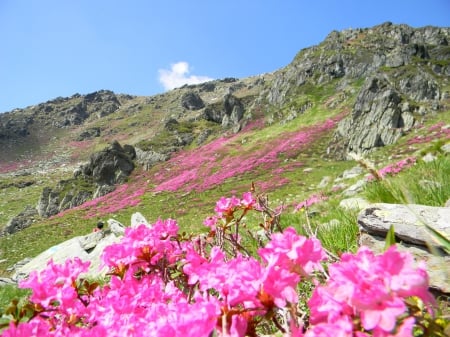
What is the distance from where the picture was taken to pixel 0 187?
6756cm

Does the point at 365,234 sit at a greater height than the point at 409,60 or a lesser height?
lesser

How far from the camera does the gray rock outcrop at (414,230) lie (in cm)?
240

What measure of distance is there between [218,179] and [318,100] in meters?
25.4

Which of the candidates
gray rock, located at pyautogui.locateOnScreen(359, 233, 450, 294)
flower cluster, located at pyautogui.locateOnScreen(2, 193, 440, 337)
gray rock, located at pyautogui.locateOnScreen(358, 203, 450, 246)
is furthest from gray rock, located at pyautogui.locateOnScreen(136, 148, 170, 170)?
flower cluster, located at pyautogui.locateOnScreen(2, 193, 440, 337)

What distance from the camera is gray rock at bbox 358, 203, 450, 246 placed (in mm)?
2587

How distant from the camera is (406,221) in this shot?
276cm

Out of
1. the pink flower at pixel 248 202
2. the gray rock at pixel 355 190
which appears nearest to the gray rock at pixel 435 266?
the pink flower at pixel 248 202

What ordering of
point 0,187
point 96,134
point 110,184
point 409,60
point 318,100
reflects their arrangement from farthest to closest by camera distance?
point 96,134, point 0,187, point 318,100, point 409,60, point 110,184

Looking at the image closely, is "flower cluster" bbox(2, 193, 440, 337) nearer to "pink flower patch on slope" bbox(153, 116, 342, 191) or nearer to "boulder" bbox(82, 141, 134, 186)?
"pink flower patch on slope" bbox(153, 116, 342, 191)

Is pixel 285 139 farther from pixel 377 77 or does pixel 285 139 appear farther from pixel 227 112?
pixel 227 112

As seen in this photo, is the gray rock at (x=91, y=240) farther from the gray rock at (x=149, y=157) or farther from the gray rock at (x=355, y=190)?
the gray rock at (x=149, y=157)

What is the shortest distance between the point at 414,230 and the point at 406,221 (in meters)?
0.11

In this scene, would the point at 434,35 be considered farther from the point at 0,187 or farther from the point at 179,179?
the point at 0,187

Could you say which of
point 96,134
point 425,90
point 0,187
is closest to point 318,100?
point 425,90
